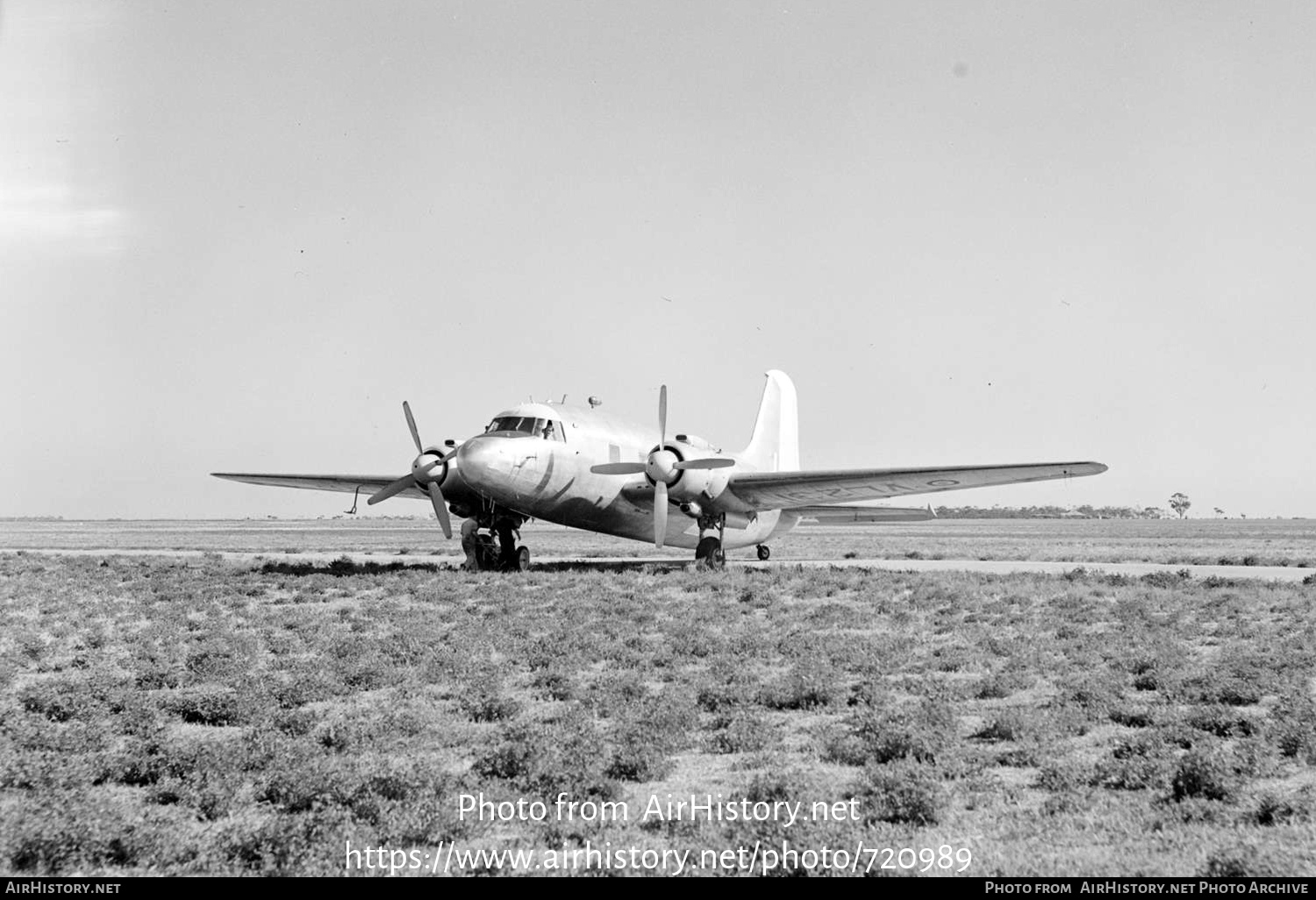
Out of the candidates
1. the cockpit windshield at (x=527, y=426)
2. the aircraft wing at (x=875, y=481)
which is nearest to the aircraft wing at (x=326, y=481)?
the cockpit windshield at (x=527, y=426)

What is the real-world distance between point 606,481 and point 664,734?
55.7 feet

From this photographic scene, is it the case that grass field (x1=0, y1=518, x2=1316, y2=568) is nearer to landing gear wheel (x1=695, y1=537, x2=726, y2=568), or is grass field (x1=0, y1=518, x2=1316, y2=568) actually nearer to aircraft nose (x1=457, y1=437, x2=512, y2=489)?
landing gear wheel (x1=695, y1=537, x2=726, y2=568)

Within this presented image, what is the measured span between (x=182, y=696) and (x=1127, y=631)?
12.1m

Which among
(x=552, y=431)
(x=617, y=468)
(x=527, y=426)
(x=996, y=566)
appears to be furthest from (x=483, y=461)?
(x=996, y=566)

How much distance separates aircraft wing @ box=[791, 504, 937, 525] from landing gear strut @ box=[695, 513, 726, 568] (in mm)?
5387

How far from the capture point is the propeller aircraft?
21.8 metres

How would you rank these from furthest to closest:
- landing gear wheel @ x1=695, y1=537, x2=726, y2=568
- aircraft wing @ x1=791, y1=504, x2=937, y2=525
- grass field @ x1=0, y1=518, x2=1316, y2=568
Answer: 1. grass field @ x1=0, y1=518, x2=1316, y2=568
2. aircraft wing @ x1=791, y1=504, x2=937, y2=525
3. landing gear wheel @ x1=695, y1=537, x2=726, y2=568

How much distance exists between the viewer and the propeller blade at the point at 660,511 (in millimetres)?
23234

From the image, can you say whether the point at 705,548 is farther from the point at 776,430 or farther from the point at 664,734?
the point at 664,734

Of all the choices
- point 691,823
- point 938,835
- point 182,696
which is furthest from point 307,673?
point 938,835

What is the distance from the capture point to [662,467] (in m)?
23.7

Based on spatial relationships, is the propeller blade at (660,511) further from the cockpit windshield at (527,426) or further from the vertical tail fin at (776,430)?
the vertical tail fin at (776,430)

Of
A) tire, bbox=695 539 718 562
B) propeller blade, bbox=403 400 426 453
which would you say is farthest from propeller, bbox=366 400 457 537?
tire, bbox=695 539 718 562

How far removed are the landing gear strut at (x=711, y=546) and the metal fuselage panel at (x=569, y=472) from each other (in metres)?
0.40
